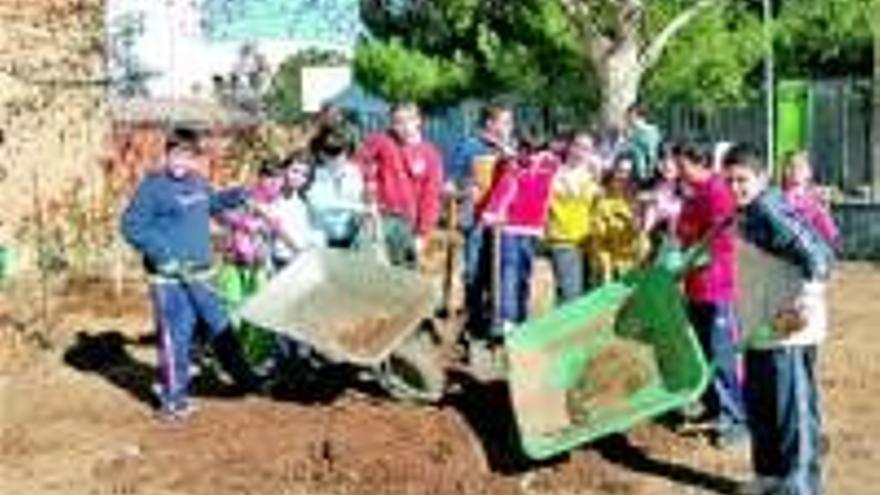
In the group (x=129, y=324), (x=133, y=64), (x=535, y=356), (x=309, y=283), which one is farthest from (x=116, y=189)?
(x=535, y=356)

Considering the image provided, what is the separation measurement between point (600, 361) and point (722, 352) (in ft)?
2.57

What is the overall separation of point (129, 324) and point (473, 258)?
132 inches

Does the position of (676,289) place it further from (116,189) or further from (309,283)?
(116,189)

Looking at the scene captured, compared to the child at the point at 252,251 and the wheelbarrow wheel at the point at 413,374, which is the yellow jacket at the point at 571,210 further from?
the wheelbarrow wheel at the point at 413,374

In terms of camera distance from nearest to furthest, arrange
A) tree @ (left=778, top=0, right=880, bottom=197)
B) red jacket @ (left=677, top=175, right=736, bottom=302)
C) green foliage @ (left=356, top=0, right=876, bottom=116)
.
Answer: red jacket @ (left=677, top=175, right=736, bottom=302) → tree @ (left=778, top=0, right=880, bottom=197) → green foliage @ (left=356, top=0, right=876, bottom=116)

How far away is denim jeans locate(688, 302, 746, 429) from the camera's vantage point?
13.1 meters

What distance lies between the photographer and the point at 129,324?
18531 millimetres

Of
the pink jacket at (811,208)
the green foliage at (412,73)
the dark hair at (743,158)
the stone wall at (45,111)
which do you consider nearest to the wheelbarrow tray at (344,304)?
the pink jacket at (811,208)

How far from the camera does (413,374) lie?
45.5ft

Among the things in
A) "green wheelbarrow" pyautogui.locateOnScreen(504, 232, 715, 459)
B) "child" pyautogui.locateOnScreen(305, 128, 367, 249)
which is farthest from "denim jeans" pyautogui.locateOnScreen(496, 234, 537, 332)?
"green wheelbarrow" pyautogui.locateOnScreen(504, 232, 715, 459)

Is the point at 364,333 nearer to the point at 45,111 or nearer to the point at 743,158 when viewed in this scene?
the point at 743,158

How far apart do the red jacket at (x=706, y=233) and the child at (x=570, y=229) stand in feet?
10.9

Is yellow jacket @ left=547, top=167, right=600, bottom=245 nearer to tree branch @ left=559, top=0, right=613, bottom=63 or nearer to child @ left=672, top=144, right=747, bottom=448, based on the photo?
child @ left=672, top=144, right=747, bottom=448

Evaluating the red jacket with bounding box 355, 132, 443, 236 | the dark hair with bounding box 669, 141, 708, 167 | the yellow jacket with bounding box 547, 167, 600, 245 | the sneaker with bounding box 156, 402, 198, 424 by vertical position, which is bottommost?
the sneaker with bounding box 156, 402, 198, 424
